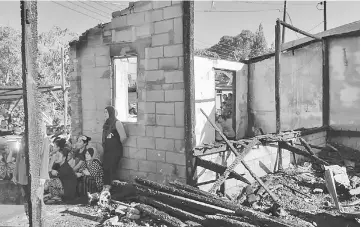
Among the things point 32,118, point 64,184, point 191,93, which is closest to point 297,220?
point 191,93

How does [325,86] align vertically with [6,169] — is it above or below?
above

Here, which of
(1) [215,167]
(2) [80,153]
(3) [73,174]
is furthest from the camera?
(2) [80,153]

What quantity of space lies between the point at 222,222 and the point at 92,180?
3.53 metres

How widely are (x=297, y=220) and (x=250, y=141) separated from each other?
7.21 ft

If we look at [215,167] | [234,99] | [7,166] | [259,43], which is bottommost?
[7,166]

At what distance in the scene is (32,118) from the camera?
3.35 m

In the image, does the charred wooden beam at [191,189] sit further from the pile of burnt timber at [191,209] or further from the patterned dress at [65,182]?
the patterned dress at [65,182]

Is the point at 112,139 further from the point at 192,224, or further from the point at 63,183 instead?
the point at 192,224

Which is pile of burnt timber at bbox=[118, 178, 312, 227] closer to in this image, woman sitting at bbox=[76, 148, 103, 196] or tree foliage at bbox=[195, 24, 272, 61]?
woman sitting at bbox=[76, 148, 103, 196]

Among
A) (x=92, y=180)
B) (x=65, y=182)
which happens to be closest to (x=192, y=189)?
(x=92, y=180)

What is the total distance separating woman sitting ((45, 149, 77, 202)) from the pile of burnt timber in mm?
1802

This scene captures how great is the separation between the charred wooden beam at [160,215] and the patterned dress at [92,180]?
1.83m

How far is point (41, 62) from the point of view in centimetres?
2392

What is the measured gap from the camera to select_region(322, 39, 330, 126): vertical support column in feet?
31.8
